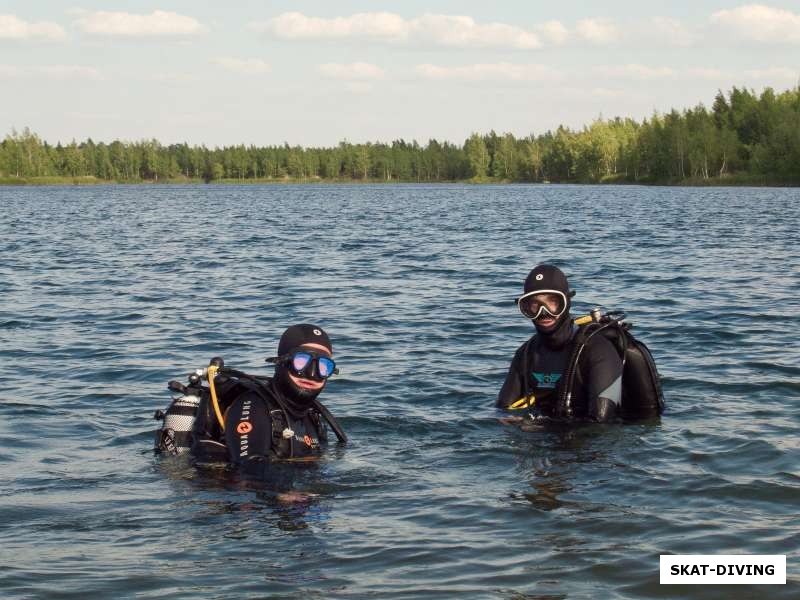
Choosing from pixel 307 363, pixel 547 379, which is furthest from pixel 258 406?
pixel 547 379

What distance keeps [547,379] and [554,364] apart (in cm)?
17

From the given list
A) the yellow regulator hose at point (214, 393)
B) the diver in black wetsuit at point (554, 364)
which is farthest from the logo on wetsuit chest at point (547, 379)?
the yellow regulator hose at point (214, 393)

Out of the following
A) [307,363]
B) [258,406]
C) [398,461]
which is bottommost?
[398,461]

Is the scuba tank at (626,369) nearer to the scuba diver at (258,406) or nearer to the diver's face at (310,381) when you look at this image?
the scuba diver at (258,406)

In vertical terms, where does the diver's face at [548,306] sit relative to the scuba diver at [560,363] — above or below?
above

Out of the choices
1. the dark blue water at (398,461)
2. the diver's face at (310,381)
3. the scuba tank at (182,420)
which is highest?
the diver's face at (310,381)

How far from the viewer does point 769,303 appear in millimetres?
21953

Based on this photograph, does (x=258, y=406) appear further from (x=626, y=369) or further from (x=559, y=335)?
(x=626, y=369)

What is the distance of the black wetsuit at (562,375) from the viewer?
10.7m

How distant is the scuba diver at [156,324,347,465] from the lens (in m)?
8.88

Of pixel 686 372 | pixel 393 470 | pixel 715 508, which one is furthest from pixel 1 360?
pixel 715 508

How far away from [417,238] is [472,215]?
86.8 feet

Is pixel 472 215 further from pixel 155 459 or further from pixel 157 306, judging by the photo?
pixel 155 459

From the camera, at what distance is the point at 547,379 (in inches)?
440
